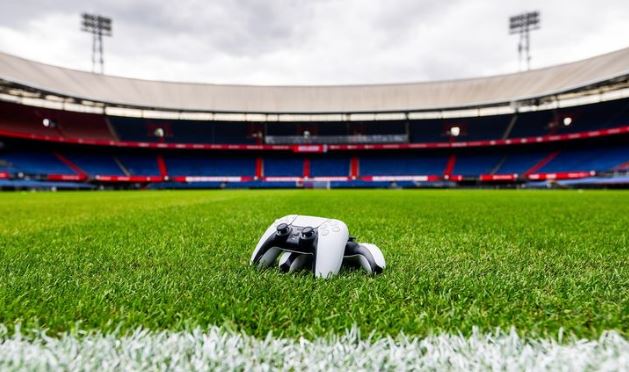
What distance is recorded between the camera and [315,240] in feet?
4.69

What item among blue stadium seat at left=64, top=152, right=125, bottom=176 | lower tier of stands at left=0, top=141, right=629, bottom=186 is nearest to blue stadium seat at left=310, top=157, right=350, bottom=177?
lower tier of stands at left=0, top=141, right=629, bottom=186

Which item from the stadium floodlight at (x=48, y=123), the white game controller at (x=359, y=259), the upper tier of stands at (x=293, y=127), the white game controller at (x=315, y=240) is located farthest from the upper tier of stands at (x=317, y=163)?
the white game controller at (x=315, y=240)

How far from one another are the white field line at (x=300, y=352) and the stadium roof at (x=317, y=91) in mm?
30181

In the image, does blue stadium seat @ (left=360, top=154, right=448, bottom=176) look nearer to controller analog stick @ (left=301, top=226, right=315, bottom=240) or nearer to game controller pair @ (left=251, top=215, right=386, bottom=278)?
game controller pair @ (left=251, top=215, right=386, bottom=278)

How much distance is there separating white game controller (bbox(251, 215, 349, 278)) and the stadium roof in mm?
29828

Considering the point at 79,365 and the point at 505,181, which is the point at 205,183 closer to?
the point at 505,181

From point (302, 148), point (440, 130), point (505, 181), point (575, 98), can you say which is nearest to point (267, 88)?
point (302, 148)

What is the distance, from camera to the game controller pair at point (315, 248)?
4.68ft

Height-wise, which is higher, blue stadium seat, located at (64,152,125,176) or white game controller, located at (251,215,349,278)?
blue stadium seat, located at (64,152,125,176)

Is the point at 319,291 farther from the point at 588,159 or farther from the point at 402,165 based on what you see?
the point at 402,165

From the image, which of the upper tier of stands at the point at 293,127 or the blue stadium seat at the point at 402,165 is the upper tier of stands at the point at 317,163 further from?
the upper tier of stands at the point at 293,127

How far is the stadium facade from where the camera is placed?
89.5 feet

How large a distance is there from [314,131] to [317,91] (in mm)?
4244

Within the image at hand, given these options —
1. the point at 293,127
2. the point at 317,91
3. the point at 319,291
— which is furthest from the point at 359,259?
the point at 317,91
